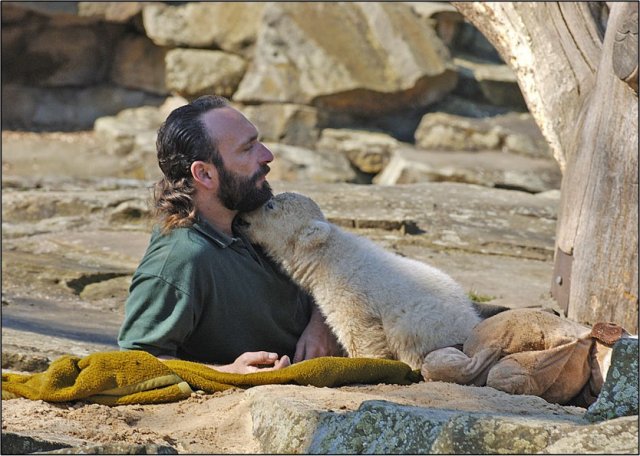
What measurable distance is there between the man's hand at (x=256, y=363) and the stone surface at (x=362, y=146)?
31.7 feet

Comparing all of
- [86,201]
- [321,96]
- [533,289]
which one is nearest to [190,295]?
[533,289]

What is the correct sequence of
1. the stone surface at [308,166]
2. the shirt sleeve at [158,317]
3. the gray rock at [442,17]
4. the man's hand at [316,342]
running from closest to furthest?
1. the shirt sleeve at [158,317]
2. the man's hand at [316,342]
3. the stone surface at [308,166]
4. the gray rock at [442,17]

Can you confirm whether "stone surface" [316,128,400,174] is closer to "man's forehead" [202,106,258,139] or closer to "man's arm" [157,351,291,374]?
"man's forehead" [202,106,258,139]

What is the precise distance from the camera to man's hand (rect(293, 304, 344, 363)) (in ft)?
15.2

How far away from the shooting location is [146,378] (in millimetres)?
4070

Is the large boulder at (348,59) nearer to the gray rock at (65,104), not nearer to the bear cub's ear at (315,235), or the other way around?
the gray rock at (65,104)

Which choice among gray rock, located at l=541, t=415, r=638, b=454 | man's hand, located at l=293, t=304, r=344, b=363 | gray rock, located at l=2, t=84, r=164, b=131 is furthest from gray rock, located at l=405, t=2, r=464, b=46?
gray rock, located at l=541, t=415, r=638, b=454

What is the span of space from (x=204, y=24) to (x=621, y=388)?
12.8 meters

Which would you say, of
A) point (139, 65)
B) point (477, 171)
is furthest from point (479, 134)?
point (139, 65)

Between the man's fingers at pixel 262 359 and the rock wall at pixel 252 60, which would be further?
the rock wall at pixel 252 60

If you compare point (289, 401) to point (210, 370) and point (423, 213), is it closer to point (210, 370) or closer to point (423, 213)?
point (210, 370)

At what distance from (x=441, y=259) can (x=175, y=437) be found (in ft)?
14.6

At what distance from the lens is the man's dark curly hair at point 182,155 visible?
459 cm

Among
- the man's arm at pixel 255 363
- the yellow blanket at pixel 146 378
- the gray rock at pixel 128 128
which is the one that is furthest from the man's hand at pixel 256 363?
the gray rock at pixel 128 128
